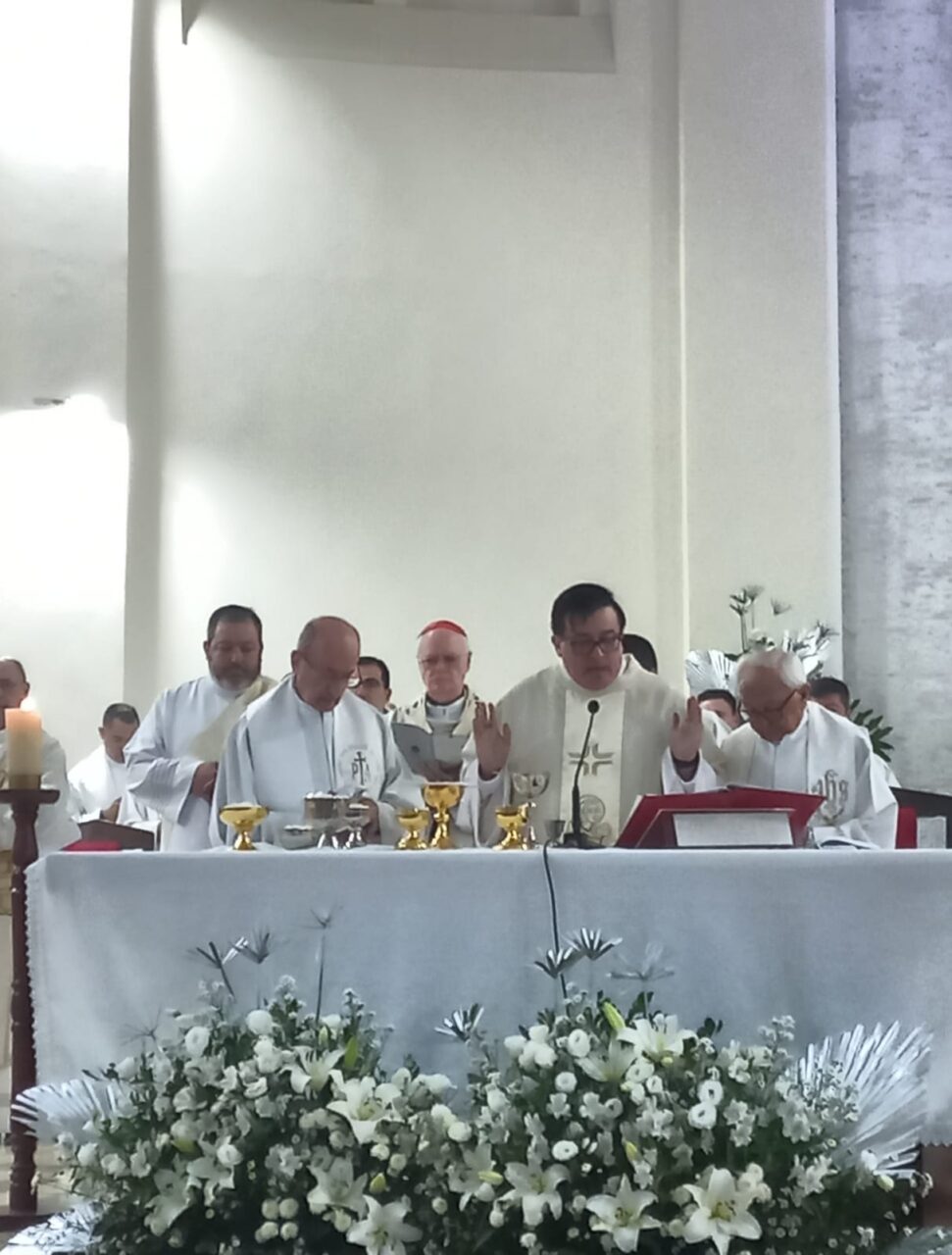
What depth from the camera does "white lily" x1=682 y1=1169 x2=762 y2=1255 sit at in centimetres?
273

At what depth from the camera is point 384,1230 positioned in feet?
9.44

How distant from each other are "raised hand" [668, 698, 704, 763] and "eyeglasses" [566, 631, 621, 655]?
0.30 m

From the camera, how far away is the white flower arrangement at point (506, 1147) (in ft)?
9.23

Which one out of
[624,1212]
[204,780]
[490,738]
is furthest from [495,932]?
[204,780]

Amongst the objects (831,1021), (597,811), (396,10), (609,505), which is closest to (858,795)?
(597,811)

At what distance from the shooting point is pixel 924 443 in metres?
9.94

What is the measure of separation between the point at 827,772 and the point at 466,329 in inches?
214

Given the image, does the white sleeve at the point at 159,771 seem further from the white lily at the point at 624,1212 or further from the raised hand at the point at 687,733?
the white lily at the point at 624,1212

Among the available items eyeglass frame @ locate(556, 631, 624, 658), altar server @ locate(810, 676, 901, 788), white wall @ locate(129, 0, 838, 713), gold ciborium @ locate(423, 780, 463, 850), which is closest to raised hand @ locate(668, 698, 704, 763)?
eyeglass frame @ locate(556, 631, 624, 658)

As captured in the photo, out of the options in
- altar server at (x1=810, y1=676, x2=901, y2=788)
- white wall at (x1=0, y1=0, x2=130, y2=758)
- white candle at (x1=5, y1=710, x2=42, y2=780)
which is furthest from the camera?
white wall at (x1=0, y1=0, x2=130, y2=758)

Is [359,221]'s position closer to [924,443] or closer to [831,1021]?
[924,443]

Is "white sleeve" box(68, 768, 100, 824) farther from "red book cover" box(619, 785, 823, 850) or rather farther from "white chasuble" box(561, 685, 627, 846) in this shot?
"red book cover" box(619, 785, 823, 850)

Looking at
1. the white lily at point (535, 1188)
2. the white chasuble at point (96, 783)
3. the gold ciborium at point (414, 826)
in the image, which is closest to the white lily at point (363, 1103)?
the white lily at point (535, 1188)

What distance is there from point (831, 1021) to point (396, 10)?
8.09 meters
